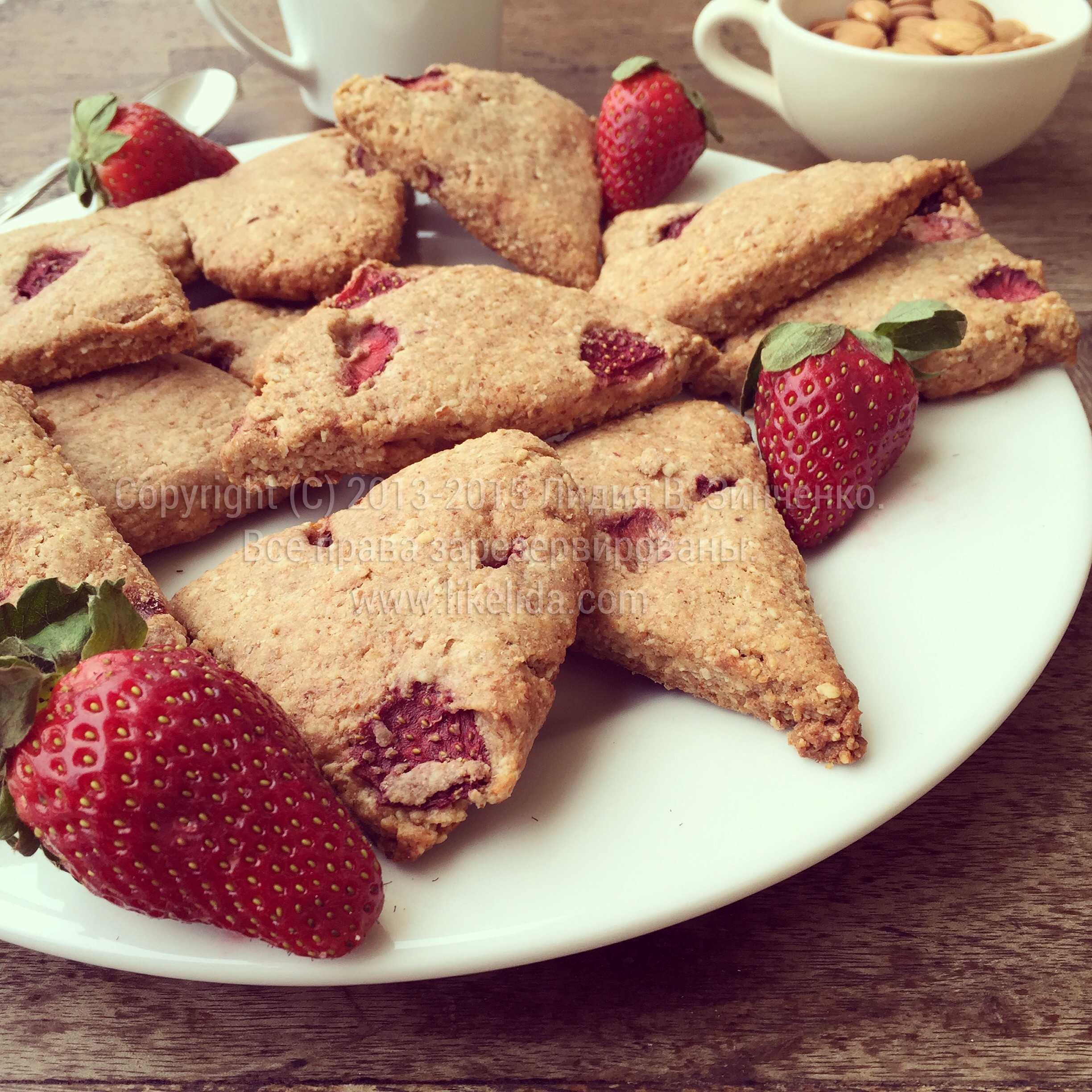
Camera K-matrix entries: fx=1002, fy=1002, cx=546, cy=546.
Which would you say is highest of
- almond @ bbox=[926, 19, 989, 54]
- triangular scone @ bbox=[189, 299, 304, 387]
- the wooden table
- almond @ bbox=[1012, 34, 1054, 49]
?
almond @ bbox=[926, 19, 989, 54]

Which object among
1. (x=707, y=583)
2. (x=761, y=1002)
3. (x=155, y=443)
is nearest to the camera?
(x=761, y=1002)

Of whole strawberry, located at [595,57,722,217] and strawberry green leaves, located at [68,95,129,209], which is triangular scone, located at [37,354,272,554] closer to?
strawberry green leaves, located at [68,95,129,209]

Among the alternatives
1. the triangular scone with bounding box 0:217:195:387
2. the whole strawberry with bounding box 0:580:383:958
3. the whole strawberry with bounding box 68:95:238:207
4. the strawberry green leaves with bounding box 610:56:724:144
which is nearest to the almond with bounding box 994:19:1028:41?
the strawberry green leaves with bounding box 610:56:724:144

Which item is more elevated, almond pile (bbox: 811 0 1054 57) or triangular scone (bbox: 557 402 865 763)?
almond pile (bbox: 811 0 1054 57)

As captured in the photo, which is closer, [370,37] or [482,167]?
[482,167]

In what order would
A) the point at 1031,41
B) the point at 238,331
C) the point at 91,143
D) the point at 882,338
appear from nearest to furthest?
the point at 882,338 < the point at 238,331 < the point at 91,143 < the point at 1031,41

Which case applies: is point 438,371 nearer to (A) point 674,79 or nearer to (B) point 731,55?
(A) point 674,79

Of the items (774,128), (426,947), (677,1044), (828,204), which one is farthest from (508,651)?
(774,128)

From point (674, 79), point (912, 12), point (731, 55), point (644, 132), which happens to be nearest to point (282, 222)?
point (644, 132)
